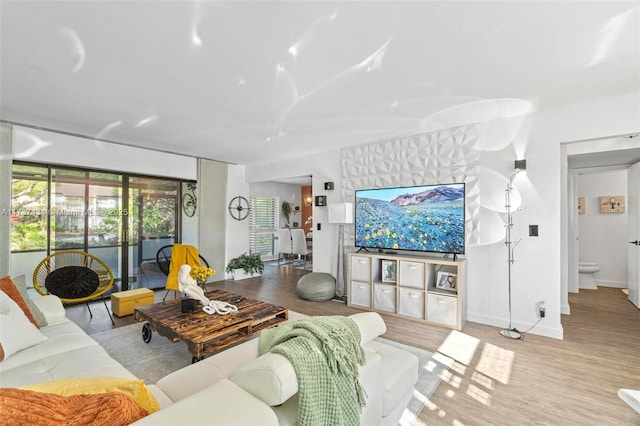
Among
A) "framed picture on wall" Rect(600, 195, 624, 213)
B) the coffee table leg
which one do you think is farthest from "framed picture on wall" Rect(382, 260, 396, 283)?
"framed picture on wall" Rect(600, 195, 624, 213)

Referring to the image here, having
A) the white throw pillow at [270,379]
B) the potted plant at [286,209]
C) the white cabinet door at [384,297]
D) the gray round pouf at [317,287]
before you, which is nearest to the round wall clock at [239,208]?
the potted plant at [286,209]

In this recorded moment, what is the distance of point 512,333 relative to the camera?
10.5 feet

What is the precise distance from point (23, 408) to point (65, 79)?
2877mm

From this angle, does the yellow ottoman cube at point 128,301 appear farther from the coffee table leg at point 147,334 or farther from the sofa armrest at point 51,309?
the sofa armrest at point 51,309

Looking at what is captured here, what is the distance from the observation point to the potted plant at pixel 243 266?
6.14m

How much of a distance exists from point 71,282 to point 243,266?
3022 mm

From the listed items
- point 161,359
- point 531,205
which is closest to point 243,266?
point 161,359

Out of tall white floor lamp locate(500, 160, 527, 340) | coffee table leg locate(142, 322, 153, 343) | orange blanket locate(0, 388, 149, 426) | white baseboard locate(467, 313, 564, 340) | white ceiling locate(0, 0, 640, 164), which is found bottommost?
white baseboard locate(467, 313, 564, 340)

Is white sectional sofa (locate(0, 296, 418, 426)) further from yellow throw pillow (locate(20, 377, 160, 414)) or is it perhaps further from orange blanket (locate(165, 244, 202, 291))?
orange blanket (locate(165, 244, 202, 291))

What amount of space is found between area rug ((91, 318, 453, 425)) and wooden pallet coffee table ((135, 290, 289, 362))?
17 centimetres

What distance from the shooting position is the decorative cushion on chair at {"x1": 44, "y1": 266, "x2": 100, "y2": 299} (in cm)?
343

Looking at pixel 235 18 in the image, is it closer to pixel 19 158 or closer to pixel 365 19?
pixel 365 19

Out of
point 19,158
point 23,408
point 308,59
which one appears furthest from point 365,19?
point 19,158

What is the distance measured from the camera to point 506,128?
3.48 m
